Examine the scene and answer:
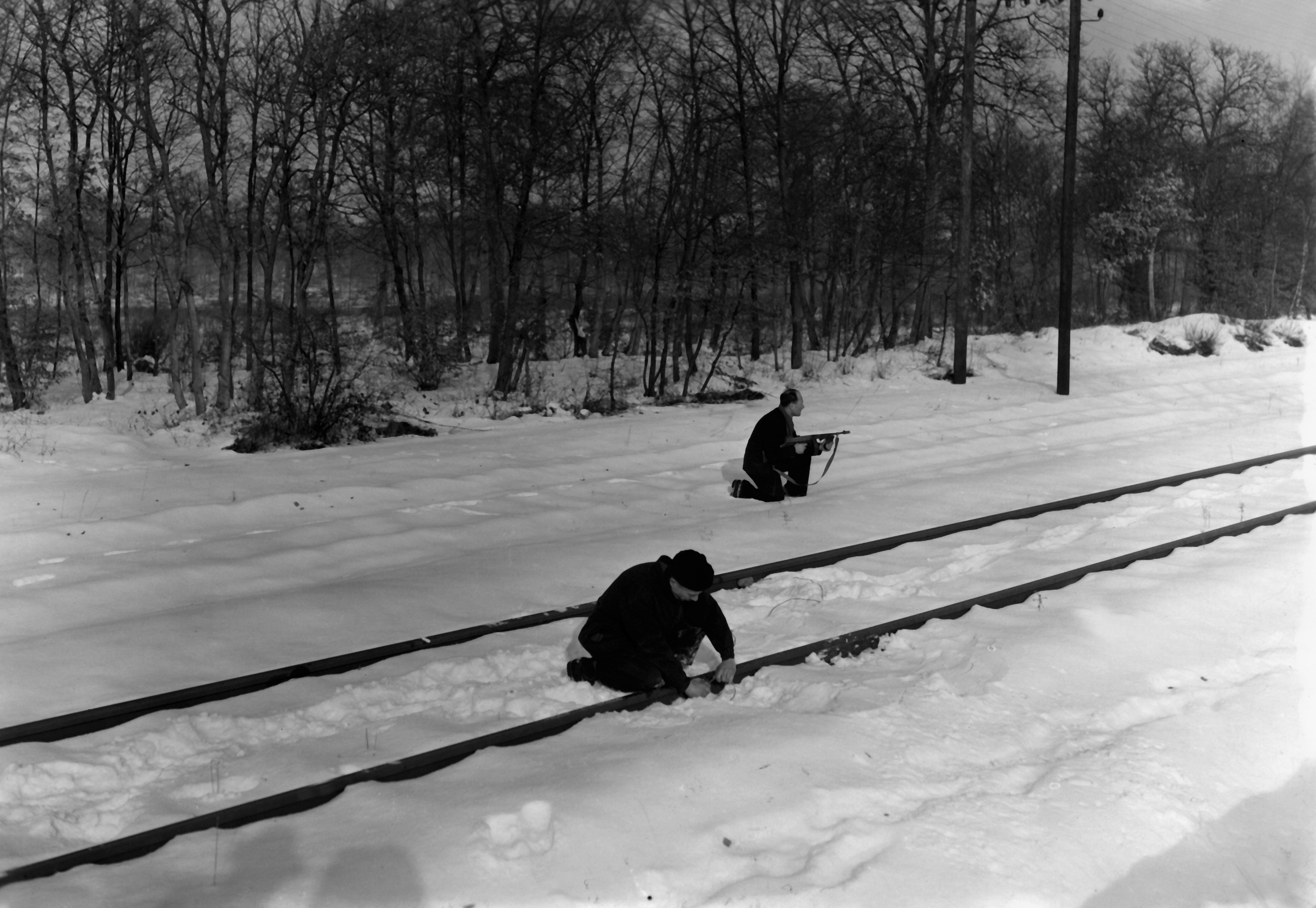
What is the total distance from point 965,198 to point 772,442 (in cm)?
1413

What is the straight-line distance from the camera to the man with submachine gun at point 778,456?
1192cm

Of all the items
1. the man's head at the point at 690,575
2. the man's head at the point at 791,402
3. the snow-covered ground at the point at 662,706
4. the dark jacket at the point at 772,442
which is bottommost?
the snow-covered ground at the point at 662,706

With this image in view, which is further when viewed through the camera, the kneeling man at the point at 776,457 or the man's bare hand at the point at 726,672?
the kneeling man at the point at 776,457

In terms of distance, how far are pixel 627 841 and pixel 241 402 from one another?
20448mm

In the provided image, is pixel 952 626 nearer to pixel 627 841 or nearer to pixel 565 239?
pixel 627 841

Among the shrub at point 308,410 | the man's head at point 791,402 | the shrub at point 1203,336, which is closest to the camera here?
the man's head at point 791,402

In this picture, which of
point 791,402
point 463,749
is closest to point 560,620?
point 463,749

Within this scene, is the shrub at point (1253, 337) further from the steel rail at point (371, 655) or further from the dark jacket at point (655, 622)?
the dark jacket at point (655, 622)

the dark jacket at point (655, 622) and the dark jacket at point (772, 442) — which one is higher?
the dark jacket at point (772, 442)

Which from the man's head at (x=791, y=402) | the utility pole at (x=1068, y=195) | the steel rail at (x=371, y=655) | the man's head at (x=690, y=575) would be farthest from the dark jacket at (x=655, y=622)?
the utility pole at (x=1068, y=195)

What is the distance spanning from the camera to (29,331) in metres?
28.2

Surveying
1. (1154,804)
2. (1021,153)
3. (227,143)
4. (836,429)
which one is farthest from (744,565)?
(1021,153)

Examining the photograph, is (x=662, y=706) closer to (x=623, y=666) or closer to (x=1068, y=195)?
(x=623, y=666)

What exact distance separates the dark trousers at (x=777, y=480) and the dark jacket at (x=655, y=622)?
5870 mm
